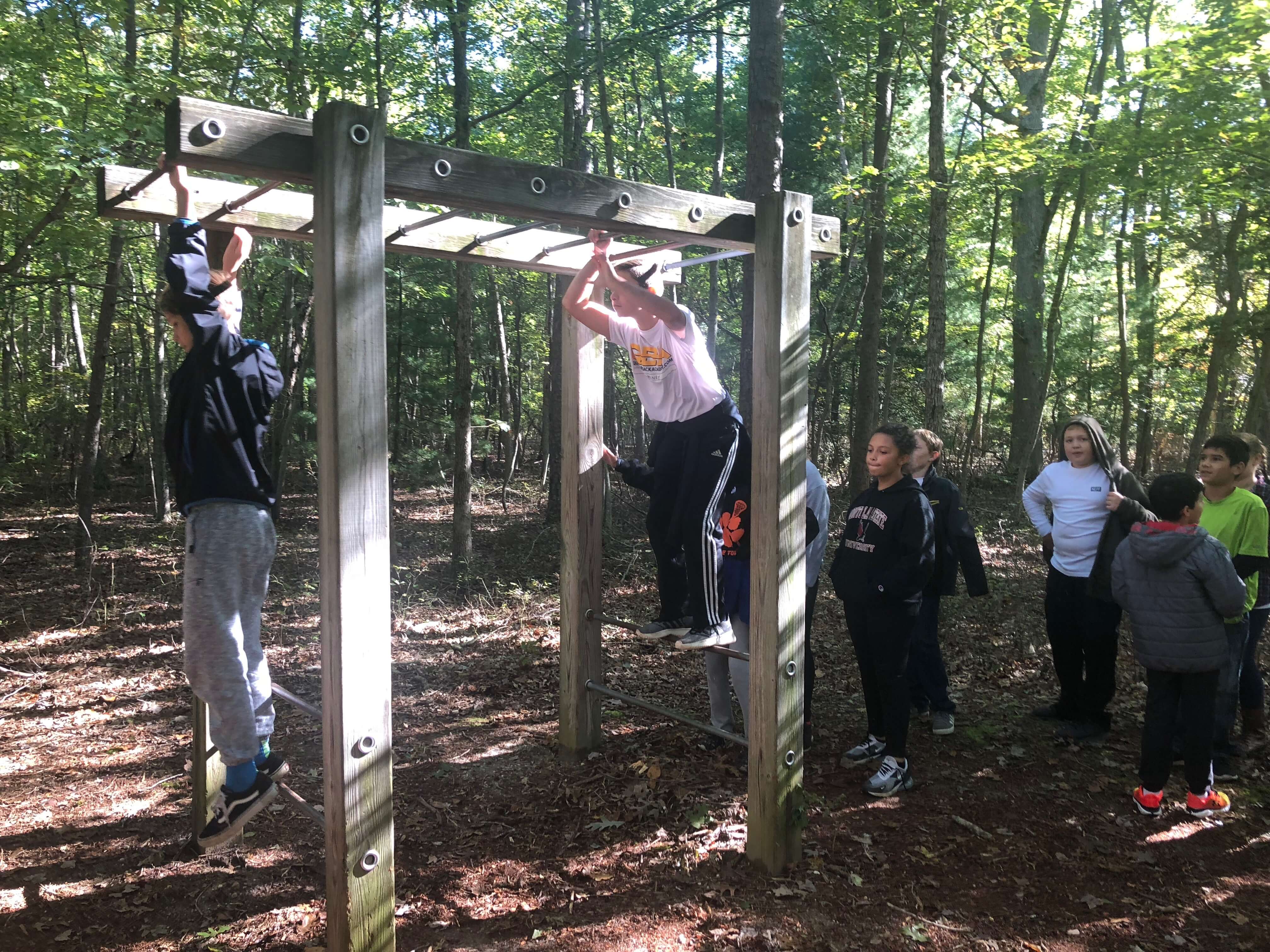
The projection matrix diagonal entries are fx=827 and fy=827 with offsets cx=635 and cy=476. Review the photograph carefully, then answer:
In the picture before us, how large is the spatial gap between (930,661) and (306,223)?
439cm

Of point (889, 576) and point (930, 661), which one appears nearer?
point (889, 576)

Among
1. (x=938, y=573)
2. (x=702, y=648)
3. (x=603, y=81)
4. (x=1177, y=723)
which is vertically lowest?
(x=1177, y=723)

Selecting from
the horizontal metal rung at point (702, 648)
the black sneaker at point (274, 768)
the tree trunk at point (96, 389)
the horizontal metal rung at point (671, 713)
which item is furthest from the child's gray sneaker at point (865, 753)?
the tree trunk at point (96, 389)

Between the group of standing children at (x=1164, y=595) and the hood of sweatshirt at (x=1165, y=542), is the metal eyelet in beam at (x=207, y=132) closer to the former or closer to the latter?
the group of standing children at (x=1164, y=595)

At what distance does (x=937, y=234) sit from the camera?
903 cm

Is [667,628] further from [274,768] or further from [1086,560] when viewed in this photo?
[1086,560]

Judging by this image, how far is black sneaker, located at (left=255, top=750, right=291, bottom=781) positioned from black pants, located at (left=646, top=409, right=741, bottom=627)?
68.3 inches

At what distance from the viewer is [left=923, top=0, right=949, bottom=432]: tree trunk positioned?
8750 mm

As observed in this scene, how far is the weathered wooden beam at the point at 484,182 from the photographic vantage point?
232 cm

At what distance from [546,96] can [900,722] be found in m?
12.5

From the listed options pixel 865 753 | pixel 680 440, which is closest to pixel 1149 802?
pixel 865 753

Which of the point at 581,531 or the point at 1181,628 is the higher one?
the point at 581,531

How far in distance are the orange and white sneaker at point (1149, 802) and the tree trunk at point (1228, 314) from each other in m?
9.05

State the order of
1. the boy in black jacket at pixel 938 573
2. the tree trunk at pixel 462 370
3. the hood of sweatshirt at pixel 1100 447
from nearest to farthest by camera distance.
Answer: the hood of sweatshirt at pixel 1100 447 → the boy in black jacket at pixel 938 573 → the tree trunk at pixel 462 370
